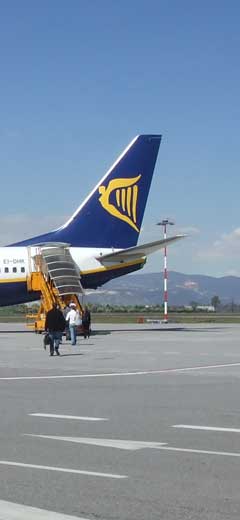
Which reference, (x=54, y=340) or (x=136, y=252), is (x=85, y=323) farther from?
(x=54, y=340)

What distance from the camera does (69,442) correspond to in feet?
39.3

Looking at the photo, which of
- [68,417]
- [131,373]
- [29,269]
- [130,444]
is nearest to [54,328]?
[131,373]

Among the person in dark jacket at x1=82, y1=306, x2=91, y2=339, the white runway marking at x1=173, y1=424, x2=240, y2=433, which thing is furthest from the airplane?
the white runway marking at x1=173, y1=424, x2=240, y2=433

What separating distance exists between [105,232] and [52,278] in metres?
5.78

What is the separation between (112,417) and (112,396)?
337 centimetres

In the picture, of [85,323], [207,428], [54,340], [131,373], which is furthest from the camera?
[85,323]

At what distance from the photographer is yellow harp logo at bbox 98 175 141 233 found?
5112cm

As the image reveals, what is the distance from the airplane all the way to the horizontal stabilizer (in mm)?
55

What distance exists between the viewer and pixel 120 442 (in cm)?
1189

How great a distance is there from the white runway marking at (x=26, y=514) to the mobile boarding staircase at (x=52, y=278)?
3707 centimetres

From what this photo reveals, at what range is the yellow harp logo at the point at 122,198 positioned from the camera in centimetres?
5112

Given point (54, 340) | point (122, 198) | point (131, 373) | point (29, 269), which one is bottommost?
point (131, 373)

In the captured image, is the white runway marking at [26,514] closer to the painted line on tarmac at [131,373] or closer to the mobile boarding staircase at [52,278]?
the painted line on tarmac at [131,373]

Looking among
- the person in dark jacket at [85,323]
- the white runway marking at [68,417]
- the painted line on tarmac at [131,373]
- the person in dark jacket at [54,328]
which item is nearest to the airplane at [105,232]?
the person in dark jacket at [85,323]
